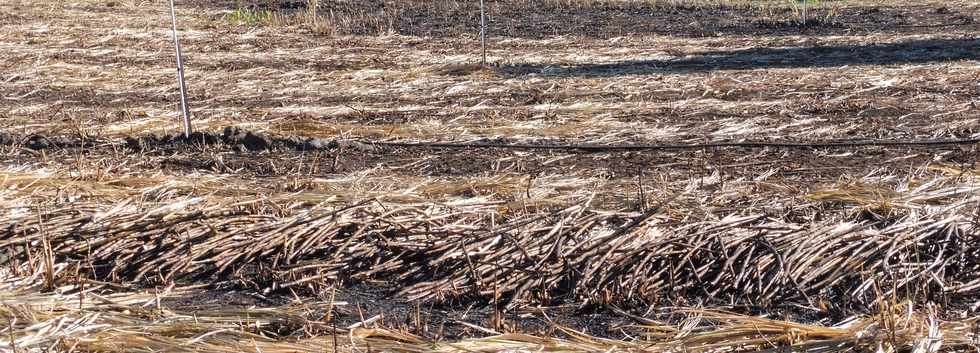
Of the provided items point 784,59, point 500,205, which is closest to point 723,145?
point 500,205

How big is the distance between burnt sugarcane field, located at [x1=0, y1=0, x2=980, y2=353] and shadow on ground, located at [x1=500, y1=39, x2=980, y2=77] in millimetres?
62

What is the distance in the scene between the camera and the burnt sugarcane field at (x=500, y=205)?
3.55m

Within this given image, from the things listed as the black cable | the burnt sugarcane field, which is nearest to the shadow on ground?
the burnt sugarcane field

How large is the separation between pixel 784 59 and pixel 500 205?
5.79 m

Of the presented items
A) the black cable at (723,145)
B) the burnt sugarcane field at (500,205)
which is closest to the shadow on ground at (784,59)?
the burnt sugarcane field at (500,205)

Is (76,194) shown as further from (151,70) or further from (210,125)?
(151,70)

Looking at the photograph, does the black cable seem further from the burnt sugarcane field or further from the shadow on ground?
the shadow on ground

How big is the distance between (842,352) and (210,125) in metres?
5.03

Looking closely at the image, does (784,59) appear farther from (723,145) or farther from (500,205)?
(500,205)

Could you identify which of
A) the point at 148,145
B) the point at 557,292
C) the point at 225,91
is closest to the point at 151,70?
the point at 225,91

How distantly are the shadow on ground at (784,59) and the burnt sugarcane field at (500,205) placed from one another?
6 cm

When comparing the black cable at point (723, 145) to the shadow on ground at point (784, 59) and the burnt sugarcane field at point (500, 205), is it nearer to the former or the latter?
the burnt sugarcane field at point (500, 205)

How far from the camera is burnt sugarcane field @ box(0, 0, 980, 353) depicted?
3.55m

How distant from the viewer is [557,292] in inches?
151
